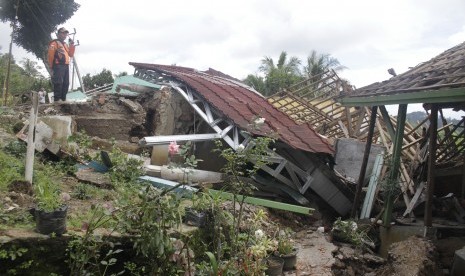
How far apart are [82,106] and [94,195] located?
4.28 metres

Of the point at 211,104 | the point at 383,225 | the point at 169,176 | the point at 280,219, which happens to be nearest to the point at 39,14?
the point at 211,104

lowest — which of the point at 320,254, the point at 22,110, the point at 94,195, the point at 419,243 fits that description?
the point at 320,254

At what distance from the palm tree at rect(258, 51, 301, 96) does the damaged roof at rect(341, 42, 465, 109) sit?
56.3 ft

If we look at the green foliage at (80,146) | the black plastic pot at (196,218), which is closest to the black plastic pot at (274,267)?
the black plastic pot at (196,218)

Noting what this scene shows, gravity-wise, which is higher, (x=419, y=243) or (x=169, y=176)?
(x=169, y=176)

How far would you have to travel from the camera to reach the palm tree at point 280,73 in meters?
26.3

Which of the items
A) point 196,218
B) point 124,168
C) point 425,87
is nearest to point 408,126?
point 425,87

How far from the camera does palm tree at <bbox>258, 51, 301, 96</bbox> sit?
26.3m

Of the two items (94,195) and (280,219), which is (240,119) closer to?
(280,219)

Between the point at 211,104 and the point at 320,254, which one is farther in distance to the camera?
the point at 211,104

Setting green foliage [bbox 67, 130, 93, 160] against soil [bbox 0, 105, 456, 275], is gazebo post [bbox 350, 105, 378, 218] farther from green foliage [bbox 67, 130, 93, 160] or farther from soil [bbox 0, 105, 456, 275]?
green foliage [bbox 67, 130, 93, 160]

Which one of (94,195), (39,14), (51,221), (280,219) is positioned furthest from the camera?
(39,14)

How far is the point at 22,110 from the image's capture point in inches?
329

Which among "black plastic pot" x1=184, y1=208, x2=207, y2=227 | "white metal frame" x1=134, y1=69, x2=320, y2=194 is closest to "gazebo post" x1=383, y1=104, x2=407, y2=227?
"white metal frame" x1=134, y1=69, x2=320, y2=194
